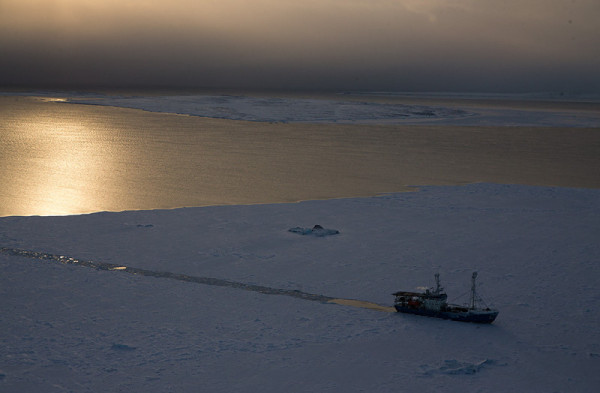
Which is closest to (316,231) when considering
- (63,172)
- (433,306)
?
(433,306)

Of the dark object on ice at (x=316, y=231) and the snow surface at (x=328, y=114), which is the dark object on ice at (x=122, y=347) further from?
the snow surface at (x=328, y=114)

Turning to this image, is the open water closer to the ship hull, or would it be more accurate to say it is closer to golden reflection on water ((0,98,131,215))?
golden reflection on water ((0,98,131,215))

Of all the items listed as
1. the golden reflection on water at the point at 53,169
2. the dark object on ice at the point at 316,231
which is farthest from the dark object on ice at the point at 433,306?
the golden reflection on water at the point at 53,169

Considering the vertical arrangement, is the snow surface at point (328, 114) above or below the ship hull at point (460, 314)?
above

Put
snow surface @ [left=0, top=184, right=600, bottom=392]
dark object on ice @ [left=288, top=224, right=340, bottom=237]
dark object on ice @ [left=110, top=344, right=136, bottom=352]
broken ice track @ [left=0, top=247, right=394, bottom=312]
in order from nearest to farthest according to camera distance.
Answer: snow surface @ [left=0, top=184, right=600, bottom=392]
dark object on ice @ [left=110, top=344, right=136, bottom=352]
broken ice track @ [left=0, top=247, right=394, bottom=312]
dark object on ice @ [left=288, top=224, right=340, bottom=237]

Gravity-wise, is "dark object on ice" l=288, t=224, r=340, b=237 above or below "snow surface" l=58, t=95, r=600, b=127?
below

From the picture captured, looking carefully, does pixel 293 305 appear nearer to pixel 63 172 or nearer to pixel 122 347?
pixel 122 347

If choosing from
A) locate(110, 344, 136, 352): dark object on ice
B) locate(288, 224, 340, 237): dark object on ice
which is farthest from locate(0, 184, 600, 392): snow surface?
locate(288, 224, 340, 237): dark object on ice
